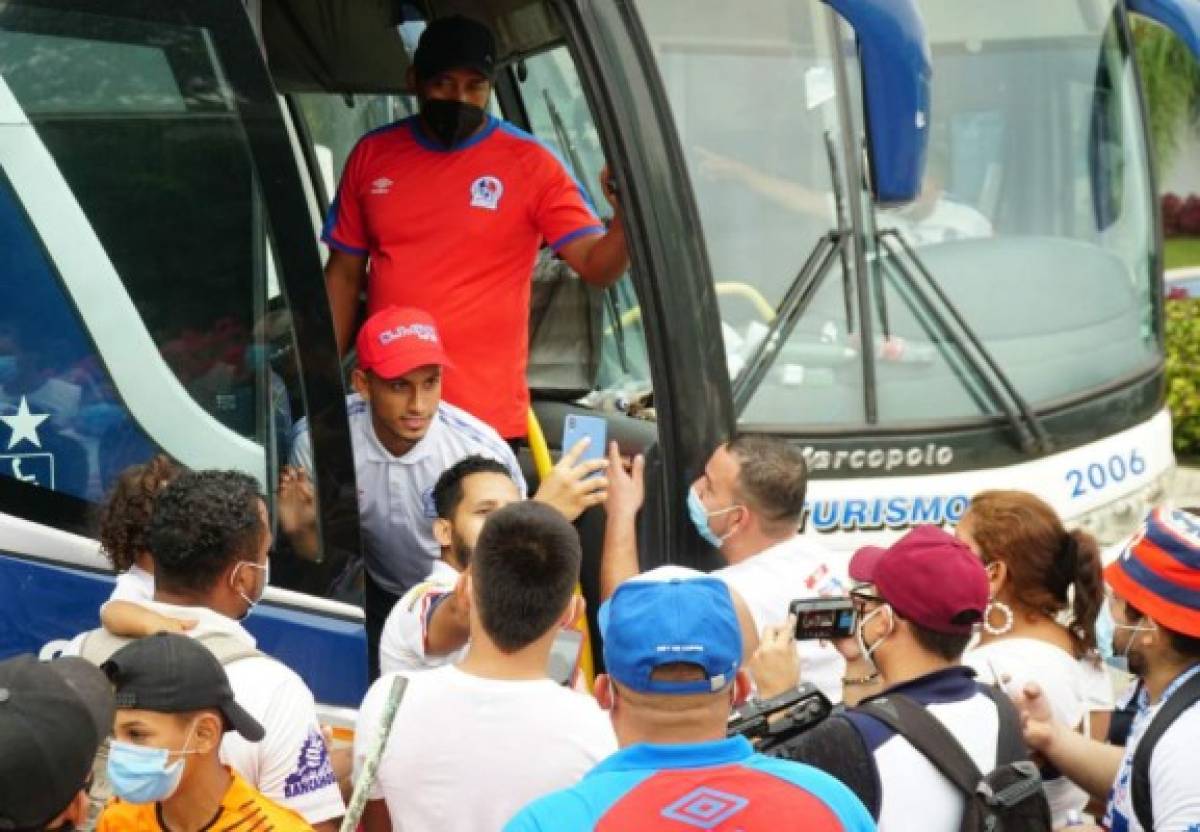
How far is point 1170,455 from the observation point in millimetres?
7523

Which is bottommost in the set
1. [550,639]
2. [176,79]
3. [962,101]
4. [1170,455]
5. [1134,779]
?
[1170,455]

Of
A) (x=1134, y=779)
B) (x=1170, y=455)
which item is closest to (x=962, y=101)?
(x=1170, y=455)

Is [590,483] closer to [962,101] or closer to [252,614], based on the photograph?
[252,614]

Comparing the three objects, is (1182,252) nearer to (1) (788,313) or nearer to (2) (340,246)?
(1) (788,313)

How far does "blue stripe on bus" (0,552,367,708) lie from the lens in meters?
4.39

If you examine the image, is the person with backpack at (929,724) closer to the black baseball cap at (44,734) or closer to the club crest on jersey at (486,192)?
the black baseball cap at (44,734)

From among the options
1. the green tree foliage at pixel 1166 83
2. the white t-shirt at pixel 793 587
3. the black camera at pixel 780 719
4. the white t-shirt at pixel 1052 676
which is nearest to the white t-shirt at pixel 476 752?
the black camera at pixel 780 719

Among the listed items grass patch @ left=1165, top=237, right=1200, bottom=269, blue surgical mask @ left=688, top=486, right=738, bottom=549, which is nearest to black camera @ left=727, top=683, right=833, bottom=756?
blue surgical mask @ left=688, top=486, right=738, bottom=549

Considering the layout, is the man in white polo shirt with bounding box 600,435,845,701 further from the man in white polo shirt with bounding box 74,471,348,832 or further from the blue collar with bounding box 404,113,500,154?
the man in white polo shirt with bounding box 74,471,348,832

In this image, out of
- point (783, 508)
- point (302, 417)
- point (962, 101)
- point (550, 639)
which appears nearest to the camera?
point (550, 639)

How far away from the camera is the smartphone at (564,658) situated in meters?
4.71

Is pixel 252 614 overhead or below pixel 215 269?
below

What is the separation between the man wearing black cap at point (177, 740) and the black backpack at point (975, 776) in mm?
1103

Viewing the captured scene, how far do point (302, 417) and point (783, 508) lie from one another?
3.99 ft
